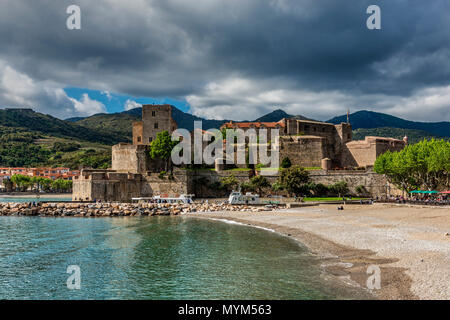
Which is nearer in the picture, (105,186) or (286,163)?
(105,186)

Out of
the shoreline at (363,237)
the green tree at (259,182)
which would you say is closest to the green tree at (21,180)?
the shoreline at (363,237)

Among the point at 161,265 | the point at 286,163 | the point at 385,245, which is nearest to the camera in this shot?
the point at 161,265

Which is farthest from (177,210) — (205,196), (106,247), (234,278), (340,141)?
(340,141)

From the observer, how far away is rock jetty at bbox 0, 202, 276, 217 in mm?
42906

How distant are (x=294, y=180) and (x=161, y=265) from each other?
1470 inches

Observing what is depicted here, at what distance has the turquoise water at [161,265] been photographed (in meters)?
13.9

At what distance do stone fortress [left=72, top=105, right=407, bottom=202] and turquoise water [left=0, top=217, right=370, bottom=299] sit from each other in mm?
24341

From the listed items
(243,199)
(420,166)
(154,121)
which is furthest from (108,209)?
(420,166)

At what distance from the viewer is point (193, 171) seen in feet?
193

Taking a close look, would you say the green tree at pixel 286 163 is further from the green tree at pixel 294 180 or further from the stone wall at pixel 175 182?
the green tree at pixel 294 180

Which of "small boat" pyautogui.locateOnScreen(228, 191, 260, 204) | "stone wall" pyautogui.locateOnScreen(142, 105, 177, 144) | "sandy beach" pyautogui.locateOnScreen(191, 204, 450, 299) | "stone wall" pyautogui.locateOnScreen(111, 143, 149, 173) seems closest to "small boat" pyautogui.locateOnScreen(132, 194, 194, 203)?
"stone wall" pyautogui.locateOnScreen(111, 143, 149, 173)

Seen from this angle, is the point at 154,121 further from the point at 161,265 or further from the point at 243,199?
the point at 161,265

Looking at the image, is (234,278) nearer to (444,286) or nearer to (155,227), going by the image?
(444,286)

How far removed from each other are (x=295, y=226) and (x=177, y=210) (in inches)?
731
